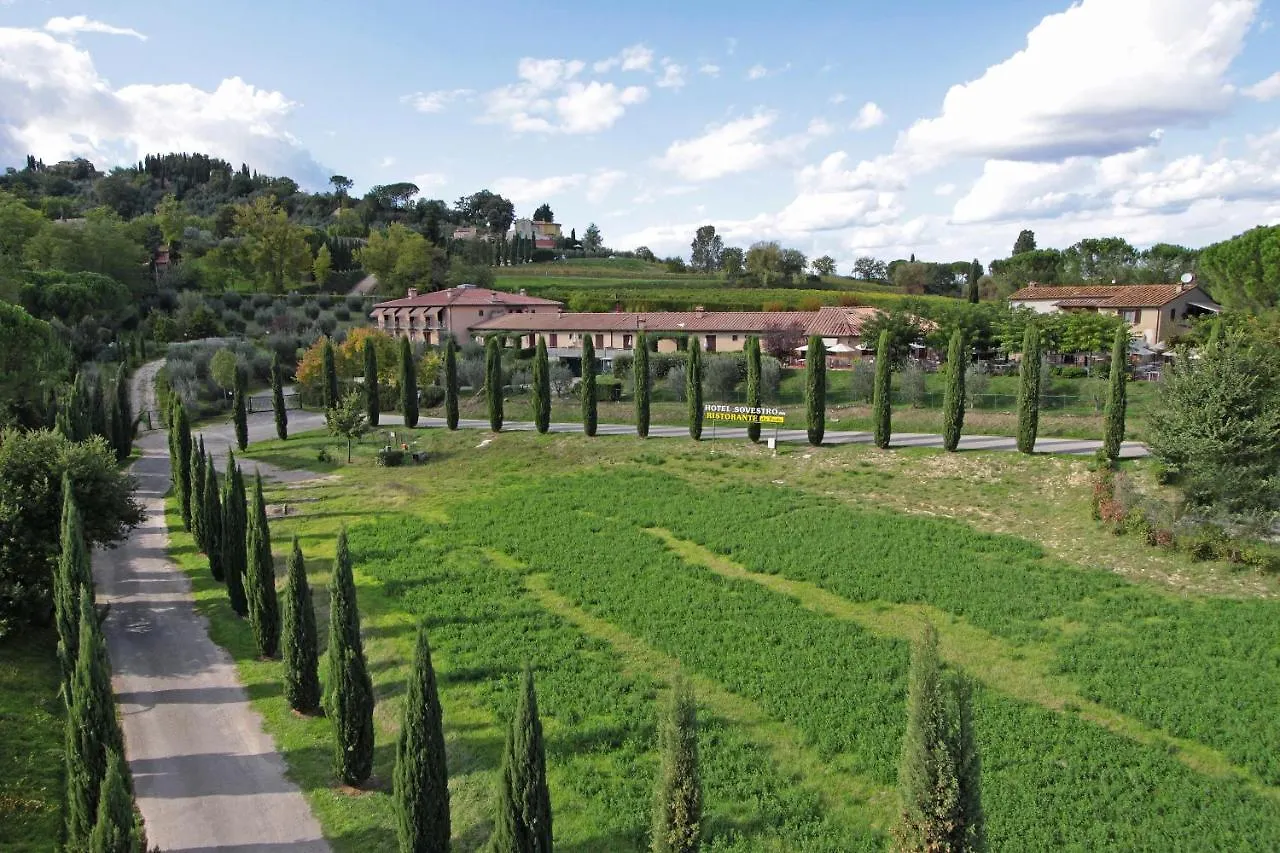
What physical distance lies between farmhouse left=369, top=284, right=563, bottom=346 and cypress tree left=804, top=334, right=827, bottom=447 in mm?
36800

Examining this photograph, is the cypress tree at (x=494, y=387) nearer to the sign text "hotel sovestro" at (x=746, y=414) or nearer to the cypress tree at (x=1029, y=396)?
the sign text "hotel sovestro" at (x=746, y=414)

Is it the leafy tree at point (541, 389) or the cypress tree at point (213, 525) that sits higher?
the leafy tree at point (541, 389)

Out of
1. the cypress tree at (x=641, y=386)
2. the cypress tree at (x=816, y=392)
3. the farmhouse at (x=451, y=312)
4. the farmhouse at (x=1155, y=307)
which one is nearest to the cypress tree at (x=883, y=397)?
the cypress tree at (x=816, y=392)

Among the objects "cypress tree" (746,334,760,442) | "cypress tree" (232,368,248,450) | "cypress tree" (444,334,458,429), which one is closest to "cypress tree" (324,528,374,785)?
"cypress tree" (746,334,760,442)

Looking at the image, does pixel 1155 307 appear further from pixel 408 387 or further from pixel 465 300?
pixel 465 300

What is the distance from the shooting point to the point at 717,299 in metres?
80.1

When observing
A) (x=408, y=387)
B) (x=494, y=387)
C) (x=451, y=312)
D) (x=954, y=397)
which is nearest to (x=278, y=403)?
(x=408, y=387)

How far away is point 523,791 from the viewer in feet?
33.3

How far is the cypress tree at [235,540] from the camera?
21.8 metres

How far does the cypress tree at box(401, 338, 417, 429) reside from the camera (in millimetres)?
46094

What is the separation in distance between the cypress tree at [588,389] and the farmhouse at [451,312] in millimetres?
30142

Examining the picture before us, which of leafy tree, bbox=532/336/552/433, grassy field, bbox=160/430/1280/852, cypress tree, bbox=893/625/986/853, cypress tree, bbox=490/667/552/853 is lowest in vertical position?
grassy field, bbox=160/430/1280/852

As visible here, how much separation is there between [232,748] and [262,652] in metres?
4.06

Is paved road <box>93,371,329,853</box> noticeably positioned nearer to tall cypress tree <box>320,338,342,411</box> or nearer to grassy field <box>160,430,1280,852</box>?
grassy field <box>160,430,1280,852</box>
